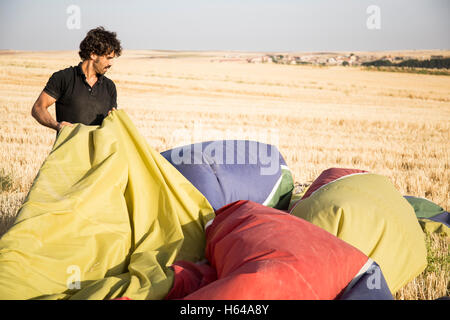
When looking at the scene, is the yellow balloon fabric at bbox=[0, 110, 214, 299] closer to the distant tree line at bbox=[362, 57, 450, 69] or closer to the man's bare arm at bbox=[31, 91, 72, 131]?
the man's bare arm at bbox=[31, 91, 72, 131]

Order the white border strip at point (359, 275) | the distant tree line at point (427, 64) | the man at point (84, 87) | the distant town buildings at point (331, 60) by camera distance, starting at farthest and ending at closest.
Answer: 1. the distant town buildings at point (331, 60)
2. the distant tree line at point (427, 64)
3. the man at point (84, 87)
4. the white border strip at point (359, 275)

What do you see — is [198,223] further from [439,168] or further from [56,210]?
[439,168]

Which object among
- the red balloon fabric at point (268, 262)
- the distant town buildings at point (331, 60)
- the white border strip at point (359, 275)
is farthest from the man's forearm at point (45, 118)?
the distant town buildings at point (331, 60)

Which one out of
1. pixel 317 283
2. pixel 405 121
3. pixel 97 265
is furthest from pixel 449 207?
pixel 405 121

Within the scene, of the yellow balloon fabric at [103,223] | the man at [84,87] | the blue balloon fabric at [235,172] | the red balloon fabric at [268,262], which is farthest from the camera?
the man at [84,87]

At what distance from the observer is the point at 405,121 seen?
1262 cm

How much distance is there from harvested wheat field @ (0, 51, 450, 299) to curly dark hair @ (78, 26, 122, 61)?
1.75 m

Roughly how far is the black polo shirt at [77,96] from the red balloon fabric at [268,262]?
6.15 ft

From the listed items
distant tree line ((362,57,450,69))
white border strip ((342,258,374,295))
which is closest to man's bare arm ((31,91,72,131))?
white border strip ((342,258,374,295))

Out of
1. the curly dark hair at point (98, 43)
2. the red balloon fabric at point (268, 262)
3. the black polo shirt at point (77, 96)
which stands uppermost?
the curly dark hair at point (98, 43)

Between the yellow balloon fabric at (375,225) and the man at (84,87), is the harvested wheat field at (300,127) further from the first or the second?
the man at (84,87)

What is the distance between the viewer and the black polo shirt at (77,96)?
3.96m

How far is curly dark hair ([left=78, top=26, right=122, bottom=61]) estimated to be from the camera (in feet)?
12.9

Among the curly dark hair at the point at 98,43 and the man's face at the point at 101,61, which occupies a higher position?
the curly dark hair at the point at 98,43
